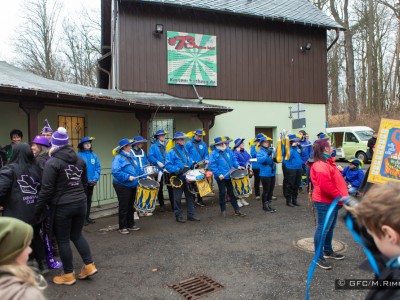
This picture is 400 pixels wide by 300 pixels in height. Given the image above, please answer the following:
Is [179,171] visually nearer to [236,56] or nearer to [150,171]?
[150,171]

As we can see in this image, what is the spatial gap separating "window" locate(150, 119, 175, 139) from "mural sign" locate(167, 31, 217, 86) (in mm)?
1514

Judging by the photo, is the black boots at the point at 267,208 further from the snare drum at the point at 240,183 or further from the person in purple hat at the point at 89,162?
the person in purple hat at the point at 89,162

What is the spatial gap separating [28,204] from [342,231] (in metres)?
5.37

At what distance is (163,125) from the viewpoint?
11.0 meters

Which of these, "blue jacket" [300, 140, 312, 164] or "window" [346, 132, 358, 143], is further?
"window" [346, 132, 358, 143]

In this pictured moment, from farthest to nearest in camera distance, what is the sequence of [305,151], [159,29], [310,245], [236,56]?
[236,56] → [159,29] → [305,151] → [310,245]

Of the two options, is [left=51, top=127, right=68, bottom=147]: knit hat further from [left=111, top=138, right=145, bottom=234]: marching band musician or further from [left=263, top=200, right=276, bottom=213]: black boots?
[left=263, top=200, right=276, bottom=213]: black boots

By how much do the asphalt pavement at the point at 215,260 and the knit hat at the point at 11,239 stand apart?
2.78 m

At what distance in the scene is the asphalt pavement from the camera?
156 inches

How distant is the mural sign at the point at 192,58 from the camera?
11.5 m

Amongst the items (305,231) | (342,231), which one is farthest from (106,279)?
(342,231)

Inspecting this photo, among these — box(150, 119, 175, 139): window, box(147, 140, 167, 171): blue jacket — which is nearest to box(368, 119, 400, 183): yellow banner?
box(147, 140, 167, 171): blue jacket

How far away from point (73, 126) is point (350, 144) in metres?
16.3

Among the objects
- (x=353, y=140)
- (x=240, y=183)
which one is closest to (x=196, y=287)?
(x=240, y=183)
